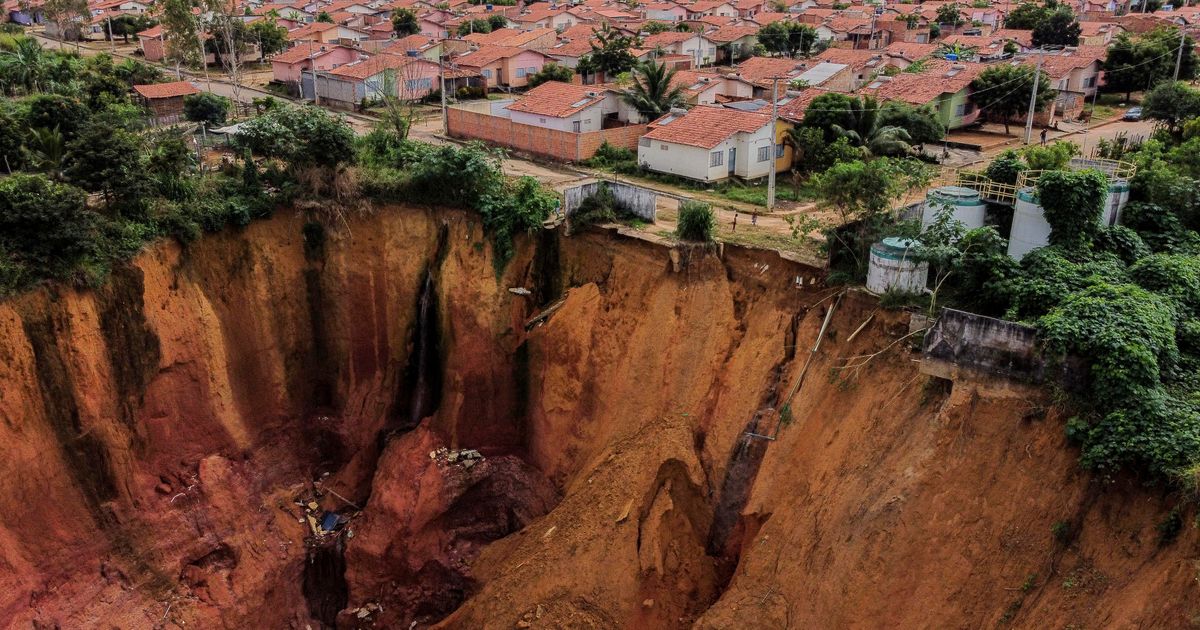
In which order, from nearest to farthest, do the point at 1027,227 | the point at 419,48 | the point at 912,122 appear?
the point at 1027,227
the point at 912,122
the point at 419,48

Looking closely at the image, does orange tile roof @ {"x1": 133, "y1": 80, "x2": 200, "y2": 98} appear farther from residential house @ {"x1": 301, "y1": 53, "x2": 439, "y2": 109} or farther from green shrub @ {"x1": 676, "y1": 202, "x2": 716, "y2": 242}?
green shrub @ {"x1": 676, "y1": 202, "x2": 716, "y2": 242}

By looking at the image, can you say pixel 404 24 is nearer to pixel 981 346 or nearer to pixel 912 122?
pixel 912 122

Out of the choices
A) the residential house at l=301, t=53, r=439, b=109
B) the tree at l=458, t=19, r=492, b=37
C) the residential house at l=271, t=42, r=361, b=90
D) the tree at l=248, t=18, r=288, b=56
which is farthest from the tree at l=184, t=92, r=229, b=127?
the tree at l=458, t=19, r=492, b=37

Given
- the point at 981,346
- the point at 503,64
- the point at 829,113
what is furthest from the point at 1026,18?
the point at 981,346

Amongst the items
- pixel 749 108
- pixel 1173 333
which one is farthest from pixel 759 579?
pixel 749 108

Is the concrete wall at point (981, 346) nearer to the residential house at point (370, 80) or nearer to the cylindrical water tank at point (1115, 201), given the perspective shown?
the cylindrical water tank at point (1115, 201)

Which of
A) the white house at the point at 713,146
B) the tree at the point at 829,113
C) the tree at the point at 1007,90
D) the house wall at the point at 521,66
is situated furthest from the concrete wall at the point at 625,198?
the house wall at the point at 521,66
